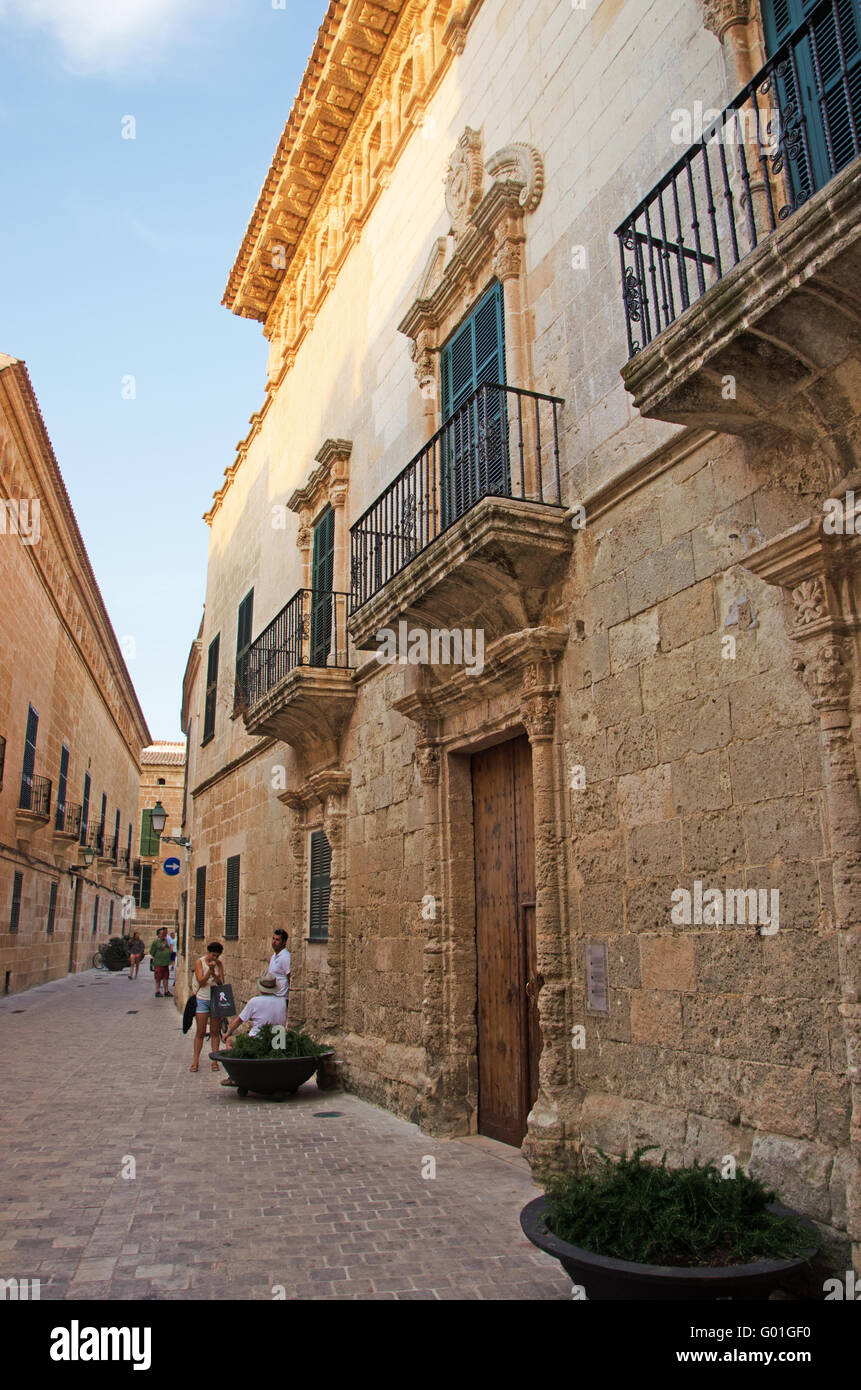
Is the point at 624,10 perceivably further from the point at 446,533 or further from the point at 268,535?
the point at 268,535

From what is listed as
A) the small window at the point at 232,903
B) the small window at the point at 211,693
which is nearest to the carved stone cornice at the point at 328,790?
the small window at the point at 232,903

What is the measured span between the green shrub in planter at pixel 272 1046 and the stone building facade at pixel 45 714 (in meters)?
10.8

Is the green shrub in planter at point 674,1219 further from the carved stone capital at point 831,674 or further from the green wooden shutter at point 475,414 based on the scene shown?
the green wooden shutter at point 475,414

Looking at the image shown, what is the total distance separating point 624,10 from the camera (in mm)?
5969

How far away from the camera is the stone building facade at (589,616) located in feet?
12.8

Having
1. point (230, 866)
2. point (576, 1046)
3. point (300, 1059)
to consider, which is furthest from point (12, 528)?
point (576, 1046)

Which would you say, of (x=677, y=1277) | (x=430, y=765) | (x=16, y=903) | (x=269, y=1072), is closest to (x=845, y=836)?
(x=677, y=1277)

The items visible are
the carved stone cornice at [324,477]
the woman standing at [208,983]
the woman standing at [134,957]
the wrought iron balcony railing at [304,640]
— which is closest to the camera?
the wrought iron balcony railing at [304,640]

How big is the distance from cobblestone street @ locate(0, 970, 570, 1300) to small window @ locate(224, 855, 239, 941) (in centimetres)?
499

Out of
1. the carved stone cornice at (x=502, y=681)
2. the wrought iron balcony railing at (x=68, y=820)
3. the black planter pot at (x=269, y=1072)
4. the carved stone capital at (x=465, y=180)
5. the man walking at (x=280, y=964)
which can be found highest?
the carved stone capital at (x=465, y=180)

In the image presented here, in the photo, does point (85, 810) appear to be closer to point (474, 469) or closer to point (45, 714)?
point (45, 714)

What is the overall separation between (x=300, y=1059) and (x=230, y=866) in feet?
22.7

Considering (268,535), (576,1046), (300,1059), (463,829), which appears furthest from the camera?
(268,535)
